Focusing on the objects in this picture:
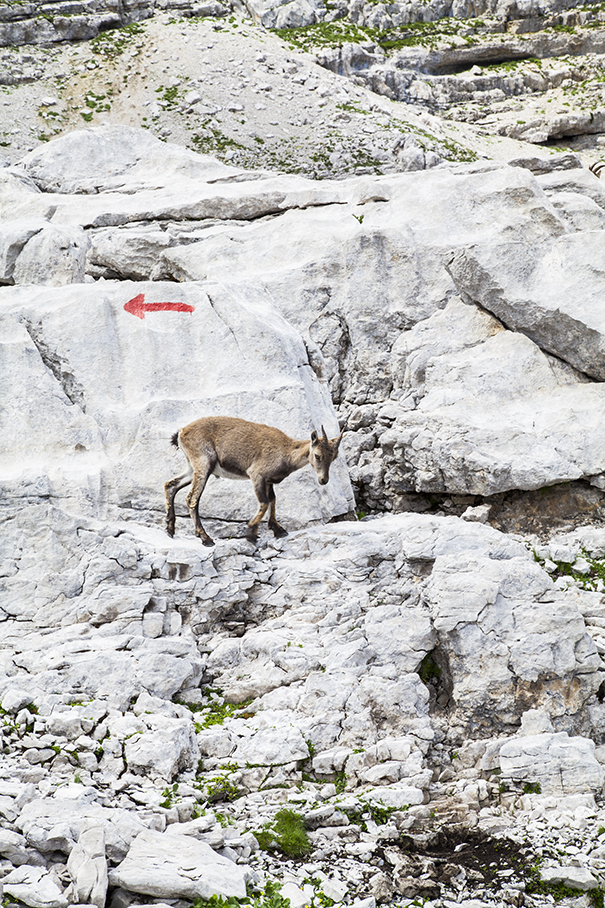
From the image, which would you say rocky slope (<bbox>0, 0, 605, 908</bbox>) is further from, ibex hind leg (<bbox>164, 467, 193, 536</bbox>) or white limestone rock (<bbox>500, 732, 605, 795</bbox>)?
ibex hind leg (<bbox>164, 467, 193, 536</bbox>)

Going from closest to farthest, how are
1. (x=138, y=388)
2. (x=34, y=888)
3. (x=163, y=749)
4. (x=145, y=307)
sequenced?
(x=34, y=888)
(x=163, y=749)
(x=138, y=388)
(x=145, y=307)

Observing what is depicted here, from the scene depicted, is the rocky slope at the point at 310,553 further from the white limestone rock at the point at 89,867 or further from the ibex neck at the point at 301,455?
the ibex neck at the point at 301,455

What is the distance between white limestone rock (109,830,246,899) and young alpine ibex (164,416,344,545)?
5.80 meters

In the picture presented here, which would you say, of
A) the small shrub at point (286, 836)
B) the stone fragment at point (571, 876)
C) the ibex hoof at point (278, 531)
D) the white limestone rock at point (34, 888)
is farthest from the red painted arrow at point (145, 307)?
the stone fragment at point (571, 876)

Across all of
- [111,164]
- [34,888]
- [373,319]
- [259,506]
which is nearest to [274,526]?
[259,506]

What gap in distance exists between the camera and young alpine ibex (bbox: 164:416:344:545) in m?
12.7

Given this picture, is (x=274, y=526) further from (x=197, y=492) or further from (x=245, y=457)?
(x=197, y=492)

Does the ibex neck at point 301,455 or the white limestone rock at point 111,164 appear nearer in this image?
the ibex neck at point 301,455

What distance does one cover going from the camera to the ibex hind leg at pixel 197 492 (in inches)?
495

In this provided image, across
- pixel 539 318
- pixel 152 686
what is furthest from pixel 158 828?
pixel 539 318

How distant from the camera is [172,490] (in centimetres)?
1271

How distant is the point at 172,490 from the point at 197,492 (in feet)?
1.47

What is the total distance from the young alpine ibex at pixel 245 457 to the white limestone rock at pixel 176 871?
5797 mm

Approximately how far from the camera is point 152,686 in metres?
10.3
